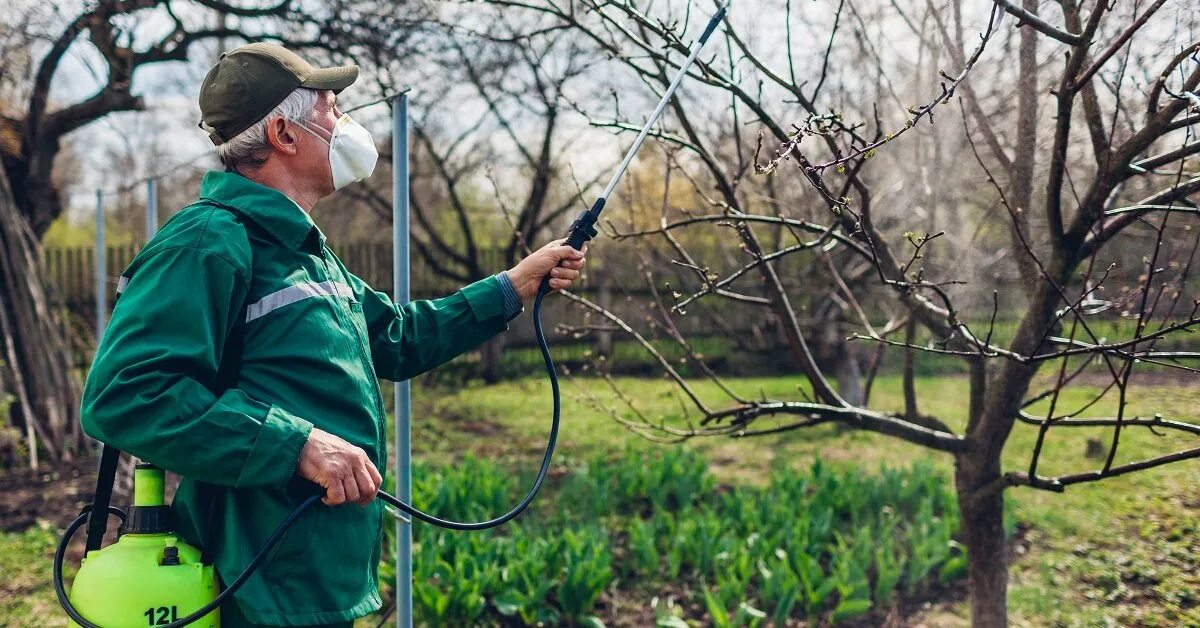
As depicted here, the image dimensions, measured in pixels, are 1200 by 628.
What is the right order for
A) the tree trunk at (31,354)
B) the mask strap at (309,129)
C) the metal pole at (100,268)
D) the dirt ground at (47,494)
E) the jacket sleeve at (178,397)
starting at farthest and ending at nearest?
the tree trunk at (31,354), the metal pole at (100,268), the dirt ground at (47,494), the mask strap at (309,129), the jacket sleeve at (178,397)

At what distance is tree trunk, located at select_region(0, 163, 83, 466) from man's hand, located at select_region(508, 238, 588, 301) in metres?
5.34

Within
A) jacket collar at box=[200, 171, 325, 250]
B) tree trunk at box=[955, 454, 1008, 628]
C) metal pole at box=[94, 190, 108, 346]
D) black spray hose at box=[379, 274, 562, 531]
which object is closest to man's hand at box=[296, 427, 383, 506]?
black spray hose at box=[379, 274, 562, 531]

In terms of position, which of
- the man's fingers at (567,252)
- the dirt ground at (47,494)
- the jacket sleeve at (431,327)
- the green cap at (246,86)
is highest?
the green cap at (246,86)

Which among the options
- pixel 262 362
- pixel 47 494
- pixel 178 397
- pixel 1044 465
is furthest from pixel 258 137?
pixel 1044 465

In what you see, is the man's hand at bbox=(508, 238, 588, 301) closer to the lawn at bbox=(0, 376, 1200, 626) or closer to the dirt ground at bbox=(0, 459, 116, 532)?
the lawn at bbox=(0, 376, 1200, 626)

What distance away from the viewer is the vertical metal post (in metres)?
2.62

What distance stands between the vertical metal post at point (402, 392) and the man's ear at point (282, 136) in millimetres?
779

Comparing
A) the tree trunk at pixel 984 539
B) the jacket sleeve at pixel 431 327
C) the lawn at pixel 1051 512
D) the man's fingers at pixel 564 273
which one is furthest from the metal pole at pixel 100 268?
the tree trunk at pixel 984 539

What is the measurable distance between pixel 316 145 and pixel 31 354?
559 cm

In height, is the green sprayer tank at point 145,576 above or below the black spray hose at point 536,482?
below

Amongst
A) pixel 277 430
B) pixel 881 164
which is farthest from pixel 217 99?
pixel 881 164

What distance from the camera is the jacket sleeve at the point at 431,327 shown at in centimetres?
208

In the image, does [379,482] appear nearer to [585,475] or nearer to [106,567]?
[106,567]

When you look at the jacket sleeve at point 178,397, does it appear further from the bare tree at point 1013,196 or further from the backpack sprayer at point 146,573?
the bare tree at point 1013,196
